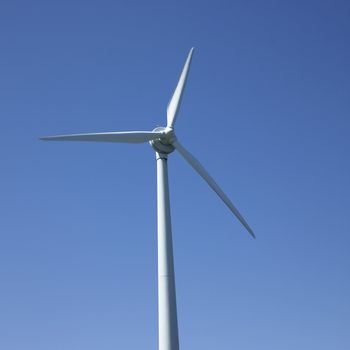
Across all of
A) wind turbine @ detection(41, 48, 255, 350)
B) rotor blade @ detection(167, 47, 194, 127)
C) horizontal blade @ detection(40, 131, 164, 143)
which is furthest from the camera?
rotor blade @ detection(167, 47, 194, 127)

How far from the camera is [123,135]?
100 feet

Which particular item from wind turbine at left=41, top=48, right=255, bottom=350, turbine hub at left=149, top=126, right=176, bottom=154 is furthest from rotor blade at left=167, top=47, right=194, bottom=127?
turbine hub at left=149, top=126, right=176, bottom=154

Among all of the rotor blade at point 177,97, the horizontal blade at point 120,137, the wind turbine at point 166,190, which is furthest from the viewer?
the rotor blade at point 177,97

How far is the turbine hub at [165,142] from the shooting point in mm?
30719

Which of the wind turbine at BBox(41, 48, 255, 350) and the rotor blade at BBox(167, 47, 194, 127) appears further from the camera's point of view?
the rotor blade at BBox(167, 47, 194, 127)

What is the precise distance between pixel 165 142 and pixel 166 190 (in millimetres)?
3774

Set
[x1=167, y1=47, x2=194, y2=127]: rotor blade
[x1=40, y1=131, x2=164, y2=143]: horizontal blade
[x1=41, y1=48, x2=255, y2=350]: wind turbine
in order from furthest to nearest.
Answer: [x1=167, y1=47, x2=194, y2=127]: rotor blade, [x1=40, y1=131, x2=164, y2=143]: horizontal blade, [x1=41, y1=48, x2=255, y2=350]: wind turbine

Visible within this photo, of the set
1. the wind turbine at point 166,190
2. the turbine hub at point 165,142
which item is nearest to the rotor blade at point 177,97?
the wind turbine at point 166,190

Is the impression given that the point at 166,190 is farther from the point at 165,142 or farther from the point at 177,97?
the point at 177,97

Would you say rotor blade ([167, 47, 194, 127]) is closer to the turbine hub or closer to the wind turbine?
the wind turbine

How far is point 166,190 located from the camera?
95.4 ft

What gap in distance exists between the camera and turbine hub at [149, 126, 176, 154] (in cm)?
3072

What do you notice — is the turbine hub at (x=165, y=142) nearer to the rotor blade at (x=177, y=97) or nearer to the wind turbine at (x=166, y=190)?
the wind turbine at (x=166, y=190)

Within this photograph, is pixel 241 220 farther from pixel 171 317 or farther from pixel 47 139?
pixel 47 139
